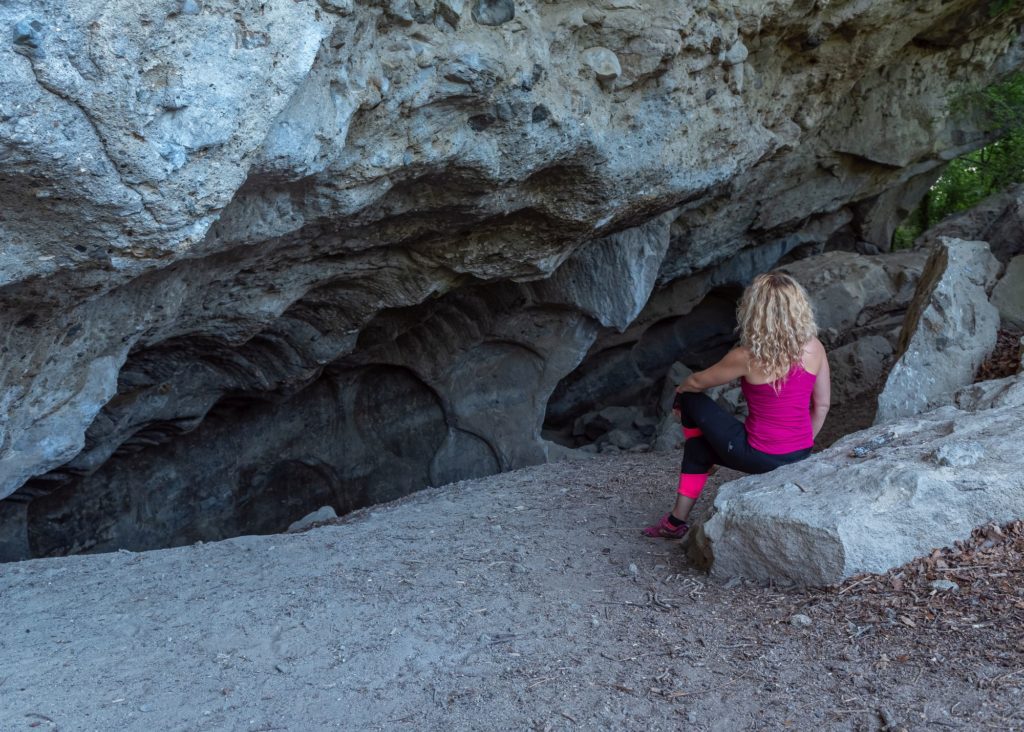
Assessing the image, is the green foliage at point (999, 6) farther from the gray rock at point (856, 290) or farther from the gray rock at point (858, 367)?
the gray rock at point (858, 367)

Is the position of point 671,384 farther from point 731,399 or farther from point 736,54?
point 736,54

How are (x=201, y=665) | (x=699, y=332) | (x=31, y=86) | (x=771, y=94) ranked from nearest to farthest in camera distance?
(x=31, y=86)
(x=201, y=665)
(x=771, y=94)
(x=699, y=332)

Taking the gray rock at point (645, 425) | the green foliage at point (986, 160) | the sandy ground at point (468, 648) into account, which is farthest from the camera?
the gray rock at point (645, 425)

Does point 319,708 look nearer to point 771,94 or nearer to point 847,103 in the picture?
point 771,94

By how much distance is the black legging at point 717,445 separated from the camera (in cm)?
373

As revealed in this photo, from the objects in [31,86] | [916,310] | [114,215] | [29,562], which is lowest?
[29,562]

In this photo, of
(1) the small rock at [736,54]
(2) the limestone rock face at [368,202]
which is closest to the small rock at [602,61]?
(2) the limestone rock face at [368,202]

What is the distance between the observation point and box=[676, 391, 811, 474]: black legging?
3.73 metres

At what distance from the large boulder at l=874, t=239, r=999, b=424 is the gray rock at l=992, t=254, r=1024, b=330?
0.08 metres

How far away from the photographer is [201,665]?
2914mm

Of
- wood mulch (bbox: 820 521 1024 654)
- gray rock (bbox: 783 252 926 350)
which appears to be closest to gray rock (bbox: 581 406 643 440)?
gray rock (bbox: 783 252 926 350)

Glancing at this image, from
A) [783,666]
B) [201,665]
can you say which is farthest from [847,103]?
[201,665]

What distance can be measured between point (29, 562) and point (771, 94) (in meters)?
5.31

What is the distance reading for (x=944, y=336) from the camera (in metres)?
4.99
